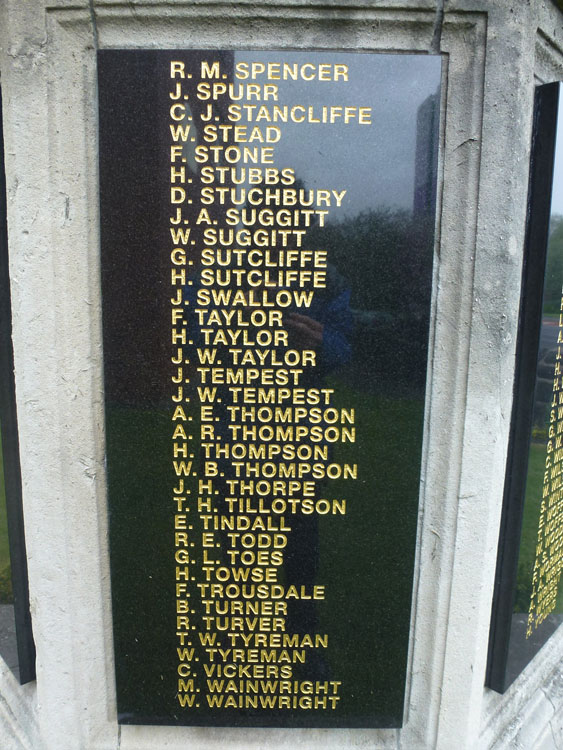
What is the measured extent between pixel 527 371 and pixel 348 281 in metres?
0.88

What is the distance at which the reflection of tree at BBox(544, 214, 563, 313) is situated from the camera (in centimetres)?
201

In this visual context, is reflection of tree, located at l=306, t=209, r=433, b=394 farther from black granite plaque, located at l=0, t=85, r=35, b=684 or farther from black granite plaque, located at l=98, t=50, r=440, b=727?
black granite plaque, located at l=0, t=85, r=35, b=684

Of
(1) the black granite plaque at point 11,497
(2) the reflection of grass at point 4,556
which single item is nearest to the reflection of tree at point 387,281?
(1) the black granite plaque at point 11,497

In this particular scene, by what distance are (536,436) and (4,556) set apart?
8.36ft

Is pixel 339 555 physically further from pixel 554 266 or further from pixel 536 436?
pixel 554 266

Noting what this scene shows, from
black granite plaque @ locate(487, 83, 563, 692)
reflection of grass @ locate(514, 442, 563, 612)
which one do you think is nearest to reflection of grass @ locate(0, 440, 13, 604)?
black granite plaque @ locate(487, 83, 563, 692)

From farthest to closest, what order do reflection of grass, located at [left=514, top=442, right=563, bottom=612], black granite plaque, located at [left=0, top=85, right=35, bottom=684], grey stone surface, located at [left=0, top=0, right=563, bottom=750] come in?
reflection of grass, located at [left=514, top=442, right=563, bottom=612], black granite plaque, located at [left=0, top=85, right=35, bottom=684], grey stone surface, located at [left=0, top=0, right=563, bottom=750]

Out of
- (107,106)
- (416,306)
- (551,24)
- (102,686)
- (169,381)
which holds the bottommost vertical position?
(102,686)

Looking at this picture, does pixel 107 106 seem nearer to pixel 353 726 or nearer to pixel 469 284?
pixel 469 284

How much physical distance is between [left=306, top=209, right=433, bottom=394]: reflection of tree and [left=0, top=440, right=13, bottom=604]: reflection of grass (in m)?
1.69

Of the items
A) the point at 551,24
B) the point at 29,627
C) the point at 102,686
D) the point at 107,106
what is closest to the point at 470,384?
the point at 551,24

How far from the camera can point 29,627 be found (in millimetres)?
2150

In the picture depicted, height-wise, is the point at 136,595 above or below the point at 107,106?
below

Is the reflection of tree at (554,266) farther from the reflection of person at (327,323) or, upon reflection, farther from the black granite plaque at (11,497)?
the black granite plaque at (11,497)
